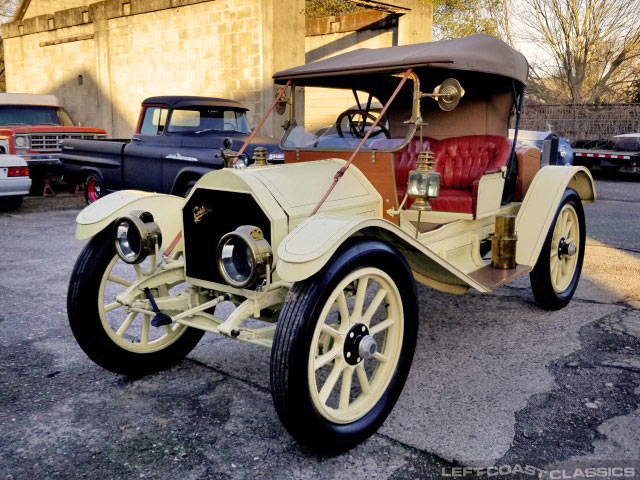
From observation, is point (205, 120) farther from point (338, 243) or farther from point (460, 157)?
point (338, 243)

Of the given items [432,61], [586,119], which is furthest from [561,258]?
[586,119]

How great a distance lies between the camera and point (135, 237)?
10.2 ft

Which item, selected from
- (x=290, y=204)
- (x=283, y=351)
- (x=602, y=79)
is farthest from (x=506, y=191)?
(x=602, y=79)

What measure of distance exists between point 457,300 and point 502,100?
1655mm

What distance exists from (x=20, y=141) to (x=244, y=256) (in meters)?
9.46

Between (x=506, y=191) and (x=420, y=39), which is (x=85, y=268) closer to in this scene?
(x=506, y=191)

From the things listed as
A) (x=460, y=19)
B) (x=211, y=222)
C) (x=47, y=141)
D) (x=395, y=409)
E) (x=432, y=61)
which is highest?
(x=460, y=19)

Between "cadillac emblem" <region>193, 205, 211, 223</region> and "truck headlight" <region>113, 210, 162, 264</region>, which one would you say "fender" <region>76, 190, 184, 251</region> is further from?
"cadillac emblem" <region>193, 205, 211, 223</region>

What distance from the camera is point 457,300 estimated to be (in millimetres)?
4961

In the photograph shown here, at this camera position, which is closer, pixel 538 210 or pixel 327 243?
pixel 327 243

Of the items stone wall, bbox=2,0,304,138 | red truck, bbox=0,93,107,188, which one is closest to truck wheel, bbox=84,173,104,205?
red truck, bbox=0,93,107,188

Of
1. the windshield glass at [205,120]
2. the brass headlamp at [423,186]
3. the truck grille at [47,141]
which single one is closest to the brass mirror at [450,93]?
the brass headlamp at [423,186]

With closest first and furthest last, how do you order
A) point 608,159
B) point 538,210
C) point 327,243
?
point 327,243 → point 538,210 → point 608,159

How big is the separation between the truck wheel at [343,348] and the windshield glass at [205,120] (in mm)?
6227
